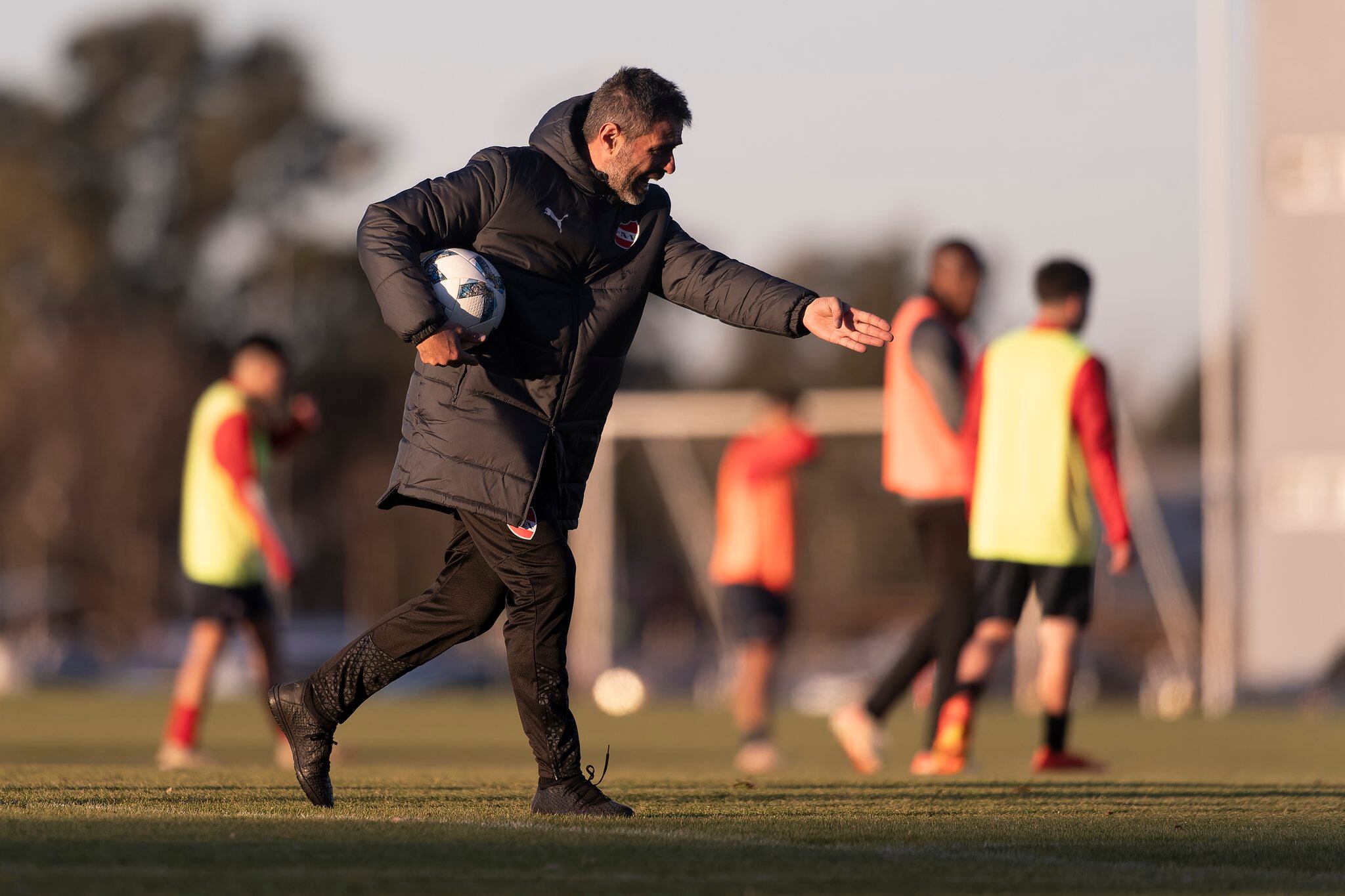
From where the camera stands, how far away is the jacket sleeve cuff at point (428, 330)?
565 centimetres

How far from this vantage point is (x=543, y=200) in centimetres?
613

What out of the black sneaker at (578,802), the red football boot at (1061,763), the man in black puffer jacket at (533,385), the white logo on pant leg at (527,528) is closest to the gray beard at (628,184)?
the man in black puffer jacket at (533,385)

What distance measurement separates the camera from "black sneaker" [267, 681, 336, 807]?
20.1 ft

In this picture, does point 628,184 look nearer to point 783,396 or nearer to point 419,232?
point 419,232

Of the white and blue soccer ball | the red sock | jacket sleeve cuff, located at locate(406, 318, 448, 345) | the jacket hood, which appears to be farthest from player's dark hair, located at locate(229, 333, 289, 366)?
jacket sleeve cuff, located at locate(406, 318, 448, 345)

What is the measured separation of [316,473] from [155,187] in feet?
24.5

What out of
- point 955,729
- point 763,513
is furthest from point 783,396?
point 955,729

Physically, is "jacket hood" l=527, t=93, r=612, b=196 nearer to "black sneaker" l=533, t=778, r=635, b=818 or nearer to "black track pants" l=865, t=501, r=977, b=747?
"black sneaker" l=533, t=778, r=635, b=818

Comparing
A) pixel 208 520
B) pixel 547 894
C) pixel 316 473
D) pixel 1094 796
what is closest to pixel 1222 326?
pixel 208 520

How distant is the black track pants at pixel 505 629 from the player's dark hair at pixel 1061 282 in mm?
3674

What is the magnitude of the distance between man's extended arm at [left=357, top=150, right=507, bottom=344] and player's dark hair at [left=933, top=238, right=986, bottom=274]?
3811 mm

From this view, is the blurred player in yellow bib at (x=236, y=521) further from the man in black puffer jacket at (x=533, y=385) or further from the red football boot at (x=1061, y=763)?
the man in black puffer jacket at (x=533, y=385)

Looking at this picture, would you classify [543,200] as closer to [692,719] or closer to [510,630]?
[510,630]

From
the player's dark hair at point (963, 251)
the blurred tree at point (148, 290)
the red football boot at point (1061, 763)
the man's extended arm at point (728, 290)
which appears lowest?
the red football boot at point (1061, 763)
